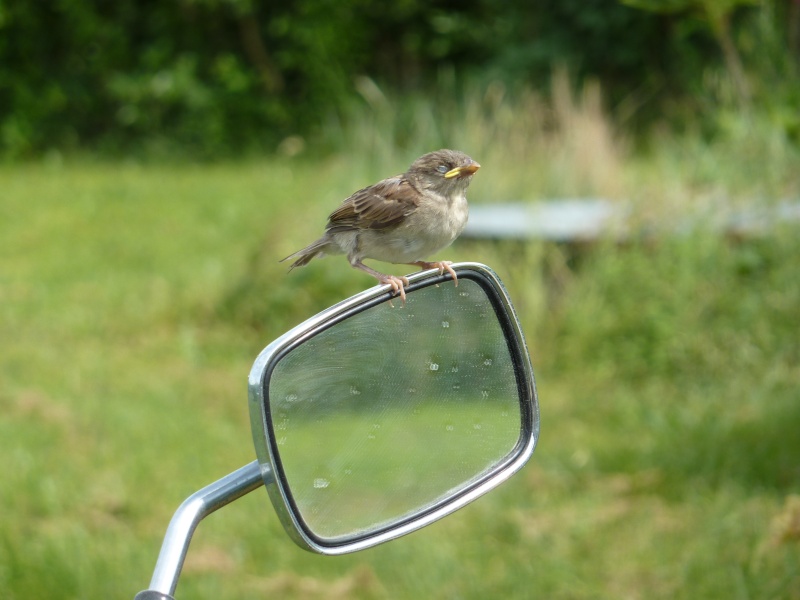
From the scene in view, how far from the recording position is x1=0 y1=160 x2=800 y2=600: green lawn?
4445 millimetres

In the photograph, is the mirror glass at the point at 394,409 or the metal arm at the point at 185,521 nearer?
the metal arm at the point at 185,521

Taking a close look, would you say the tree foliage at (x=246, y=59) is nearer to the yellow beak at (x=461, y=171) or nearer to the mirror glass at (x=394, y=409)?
the yellow beak at (x=461, y=171)

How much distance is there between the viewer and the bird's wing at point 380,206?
2.64 meters

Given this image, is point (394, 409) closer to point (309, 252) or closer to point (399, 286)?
point (399, 286)

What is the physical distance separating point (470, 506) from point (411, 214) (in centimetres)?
287

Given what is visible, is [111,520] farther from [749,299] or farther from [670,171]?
[670,171]

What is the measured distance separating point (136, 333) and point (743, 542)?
5039mm

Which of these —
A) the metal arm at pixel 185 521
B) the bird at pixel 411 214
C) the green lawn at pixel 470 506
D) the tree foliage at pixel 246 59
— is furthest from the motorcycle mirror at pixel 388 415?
the tree foliage at pixel 246 59

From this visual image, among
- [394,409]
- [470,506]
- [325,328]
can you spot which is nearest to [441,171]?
[394,409]

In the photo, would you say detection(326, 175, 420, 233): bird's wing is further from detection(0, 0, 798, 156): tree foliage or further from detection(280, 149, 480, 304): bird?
detection(0, 0, 798, 156): tree foliage

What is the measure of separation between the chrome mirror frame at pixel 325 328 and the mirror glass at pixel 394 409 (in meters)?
0.02

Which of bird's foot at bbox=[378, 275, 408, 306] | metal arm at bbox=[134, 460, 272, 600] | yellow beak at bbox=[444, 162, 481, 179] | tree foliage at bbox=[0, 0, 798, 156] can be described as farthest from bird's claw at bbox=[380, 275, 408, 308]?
tree foliage at bbox=[0, 0, 798, 156]

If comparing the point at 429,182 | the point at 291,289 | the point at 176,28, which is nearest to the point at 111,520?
the point at 429,182

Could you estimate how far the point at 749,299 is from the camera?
690 centimetres
